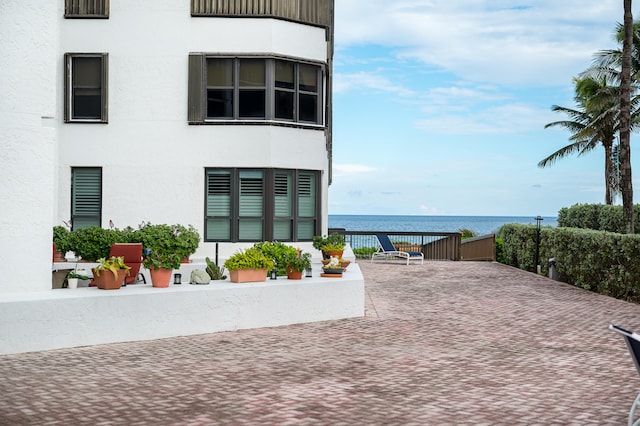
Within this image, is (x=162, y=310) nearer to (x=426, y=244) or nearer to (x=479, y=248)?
(x=479, y=248)

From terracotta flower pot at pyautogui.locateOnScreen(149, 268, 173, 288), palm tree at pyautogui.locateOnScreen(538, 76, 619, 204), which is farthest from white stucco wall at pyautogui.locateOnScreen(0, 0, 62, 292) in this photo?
palm tree at pyautogui.locateOnScreen(538, 76, 619, 204)

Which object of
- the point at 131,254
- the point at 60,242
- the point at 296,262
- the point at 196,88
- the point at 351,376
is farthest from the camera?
the point at 196,88

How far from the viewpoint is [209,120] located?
19.2 meters

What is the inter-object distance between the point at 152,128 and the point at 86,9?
11.9ft

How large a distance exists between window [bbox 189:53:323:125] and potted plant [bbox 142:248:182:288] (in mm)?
7962

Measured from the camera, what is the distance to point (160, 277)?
38.0ft

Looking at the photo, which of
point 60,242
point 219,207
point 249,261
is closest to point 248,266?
point 249,261

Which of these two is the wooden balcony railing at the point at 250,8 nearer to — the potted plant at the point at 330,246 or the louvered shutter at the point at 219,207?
the louvered shutter at the point at 219,207

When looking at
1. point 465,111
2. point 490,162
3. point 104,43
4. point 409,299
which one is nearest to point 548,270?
point 409,299

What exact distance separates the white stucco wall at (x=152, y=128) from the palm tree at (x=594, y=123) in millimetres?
25161

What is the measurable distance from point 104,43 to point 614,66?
101 feet

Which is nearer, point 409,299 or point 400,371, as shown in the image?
point 400,371

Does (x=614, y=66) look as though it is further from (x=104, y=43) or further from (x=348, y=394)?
(x=348, y=394)

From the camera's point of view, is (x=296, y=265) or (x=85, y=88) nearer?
(x=296, y=265)
